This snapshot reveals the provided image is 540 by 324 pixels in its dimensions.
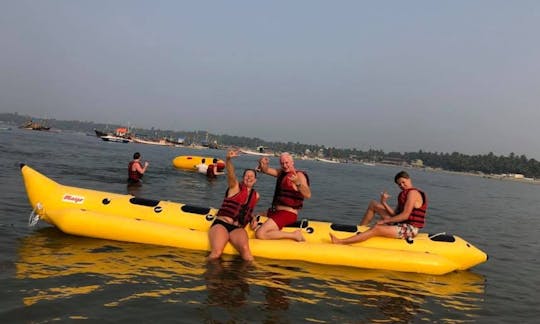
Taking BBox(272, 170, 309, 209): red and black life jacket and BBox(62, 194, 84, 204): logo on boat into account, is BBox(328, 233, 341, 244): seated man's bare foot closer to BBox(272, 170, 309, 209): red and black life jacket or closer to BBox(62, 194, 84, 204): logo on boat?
BBox(272, 170, 309, 209): red and black life jacket

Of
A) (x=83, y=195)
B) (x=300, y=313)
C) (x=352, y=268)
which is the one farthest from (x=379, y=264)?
(x=83, y=195)

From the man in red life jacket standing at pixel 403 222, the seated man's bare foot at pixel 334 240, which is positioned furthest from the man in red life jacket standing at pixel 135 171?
the man in red life jacket standing at pixel 403 222

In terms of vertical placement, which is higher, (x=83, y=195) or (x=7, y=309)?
(x=83, y=195)

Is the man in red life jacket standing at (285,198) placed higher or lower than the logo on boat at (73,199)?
higher

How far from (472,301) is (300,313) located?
2.58 m

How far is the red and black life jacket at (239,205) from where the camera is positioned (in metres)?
6.84

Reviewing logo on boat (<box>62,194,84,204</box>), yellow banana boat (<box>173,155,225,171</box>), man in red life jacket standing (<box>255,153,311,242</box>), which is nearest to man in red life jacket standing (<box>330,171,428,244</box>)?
man in red life jacket standing (<box>255,153,311,242</box>)

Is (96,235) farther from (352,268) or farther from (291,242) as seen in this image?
(352,268)

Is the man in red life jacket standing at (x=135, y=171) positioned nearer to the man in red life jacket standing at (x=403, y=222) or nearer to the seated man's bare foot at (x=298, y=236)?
the seated man's bare foot at (x=298, y=236)

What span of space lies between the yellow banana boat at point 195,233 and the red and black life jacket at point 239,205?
17.4 inches

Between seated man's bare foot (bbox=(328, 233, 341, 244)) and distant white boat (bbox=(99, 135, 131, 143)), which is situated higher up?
seated man's bare foot (bbox=(328, 233, 341, 244))

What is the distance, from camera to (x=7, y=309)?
417cm

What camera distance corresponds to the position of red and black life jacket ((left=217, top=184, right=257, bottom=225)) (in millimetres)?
6844

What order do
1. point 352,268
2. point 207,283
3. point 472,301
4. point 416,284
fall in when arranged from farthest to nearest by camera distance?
point 352,268
point 416,284
point 472,301
point 207,283
